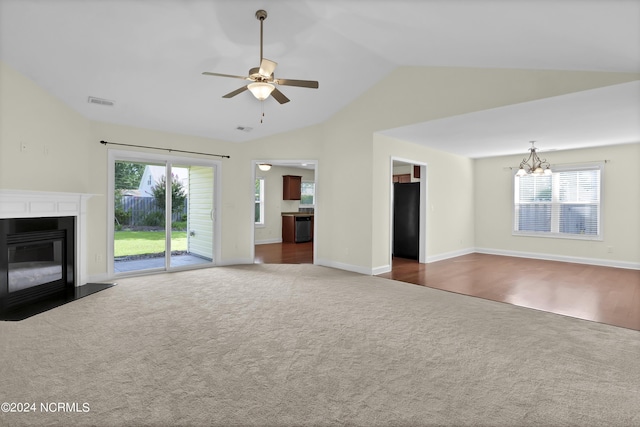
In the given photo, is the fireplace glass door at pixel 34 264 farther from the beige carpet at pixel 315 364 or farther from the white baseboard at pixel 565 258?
the white baseboard at pixel 565 258

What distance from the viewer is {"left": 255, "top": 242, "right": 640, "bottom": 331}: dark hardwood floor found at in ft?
12.8

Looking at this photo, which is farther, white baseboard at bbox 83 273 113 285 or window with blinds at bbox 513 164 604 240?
window with blinds at bbox 513 164 604 240

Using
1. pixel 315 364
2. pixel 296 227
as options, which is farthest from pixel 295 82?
pixel 296 227

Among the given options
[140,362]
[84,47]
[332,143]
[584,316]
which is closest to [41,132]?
[84,47]

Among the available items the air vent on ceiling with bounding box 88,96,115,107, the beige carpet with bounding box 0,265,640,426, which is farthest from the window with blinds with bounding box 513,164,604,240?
the air vent on ceiling with bounding box 88,96,115,107

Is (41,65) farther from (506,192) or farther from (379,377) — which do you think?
(506,192)

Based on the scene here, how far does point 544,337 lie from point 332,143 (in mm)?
4558

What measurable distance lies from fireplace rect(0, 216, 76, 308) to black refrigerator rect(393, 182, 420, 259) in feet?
20.3

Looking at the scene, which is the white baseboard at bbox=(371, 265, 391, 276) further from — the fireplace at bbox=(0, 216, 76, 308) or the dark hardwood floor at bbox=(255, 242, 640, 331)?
the fireplace at bbox=(0, 216, 76, 308)

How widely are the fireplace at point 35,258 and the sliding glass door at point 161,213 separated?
734 mm

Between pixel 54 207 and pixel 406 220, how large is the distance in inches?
251

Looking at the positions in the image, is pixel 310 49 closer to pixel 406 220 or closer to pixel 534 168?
pixel 406 220

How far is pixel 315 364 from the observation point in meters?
2.45

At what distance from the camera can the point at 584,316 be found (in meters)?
3.60
